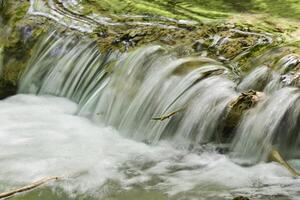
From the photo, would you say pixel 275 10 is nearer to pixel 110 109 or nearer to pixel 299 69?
pixel 299 69

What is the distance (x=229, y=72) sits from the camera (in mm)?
5645

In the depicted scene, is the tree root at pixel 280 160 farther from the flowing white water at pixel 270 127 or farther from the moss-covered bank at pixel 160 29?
the moss-covered bank at pixel 160 29

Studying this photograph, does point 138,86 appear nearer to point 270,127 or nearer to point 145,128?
point 145,128

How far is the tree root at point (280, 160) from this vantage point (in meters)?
4.52

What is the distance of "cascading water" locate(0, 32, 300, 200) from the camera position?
4.55 meters

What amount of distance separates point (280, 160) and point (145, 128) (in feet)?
5.12

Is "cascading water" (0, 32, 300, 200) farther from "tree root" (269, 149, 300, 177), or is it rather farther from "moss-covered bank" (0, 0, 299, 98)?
"moss-covered bank" (0, 0, 299, 98)

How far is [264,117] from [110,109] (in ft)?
6.19

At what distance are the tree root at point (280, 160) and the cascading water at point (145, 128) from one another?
0.05 metres

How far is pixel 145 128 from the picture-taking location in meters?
5.69

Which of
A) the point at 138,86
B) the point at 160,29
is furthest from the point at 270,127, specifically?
the point at 160,29

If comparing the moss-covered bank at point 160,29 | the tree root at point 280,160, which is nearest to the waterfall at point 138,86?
the moss-covered bank at point 160,29

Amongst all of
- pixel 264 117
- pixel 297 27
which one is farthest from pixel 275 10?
pixel 264 117

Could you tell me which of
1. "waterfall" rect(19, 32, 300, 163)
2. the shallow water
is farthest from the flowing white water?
the shallow water
